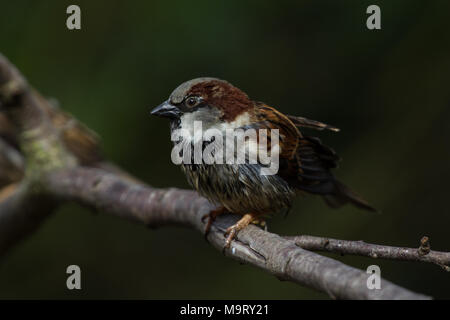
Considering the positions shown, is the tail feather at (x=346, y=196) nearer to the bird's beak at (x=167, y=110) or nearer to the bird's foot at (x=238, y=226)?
the bird's foot at (x=238, y=226)

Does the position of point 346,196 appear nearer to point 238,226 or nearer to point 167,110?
point 238,226

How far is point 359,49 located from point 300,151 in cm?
111

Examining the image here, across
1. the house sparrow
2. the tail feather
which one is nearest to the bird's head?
the house sparrow

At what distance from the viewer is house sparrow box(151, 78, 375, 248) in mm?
2391

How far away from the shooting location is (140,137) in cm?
374

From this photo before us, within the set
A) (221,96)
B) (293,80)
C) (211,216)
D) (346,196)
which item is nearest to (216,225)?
(211,216)

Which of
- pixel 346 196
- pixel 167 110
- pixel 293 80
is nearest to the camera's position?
pixel 167 110

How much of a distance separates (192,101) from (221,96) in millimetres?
118

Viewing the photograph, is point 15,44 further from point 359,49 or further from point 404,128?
point 404,128

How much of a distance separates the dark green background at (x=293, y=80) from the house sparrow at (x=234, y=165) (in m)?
1.03

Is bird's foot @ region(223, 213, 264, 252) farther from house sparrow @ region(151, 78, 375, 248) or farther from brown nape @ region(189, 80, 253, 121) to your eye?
brown nape @ region(189, 80, 253, 121)

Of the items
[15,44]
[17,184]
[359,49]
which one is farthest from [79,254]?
[359,49]

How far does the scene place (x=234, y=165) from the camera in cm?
238

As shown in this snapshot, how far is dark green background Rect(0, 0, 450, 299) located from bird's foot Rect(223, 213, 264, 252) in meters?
1.35
